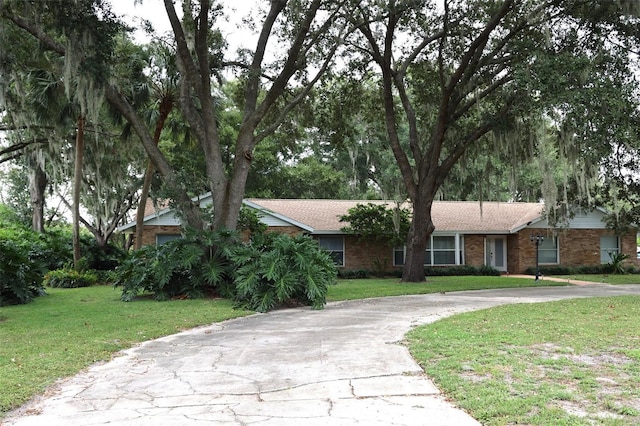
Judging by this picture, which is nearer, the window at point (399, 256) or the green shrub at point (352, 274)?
the green shrub at point (352, 274)

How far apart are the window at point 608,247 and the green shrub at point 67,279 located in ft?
71.4

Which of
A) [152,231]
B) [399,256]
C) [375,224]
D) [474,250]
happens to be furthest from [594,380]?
[474,250]

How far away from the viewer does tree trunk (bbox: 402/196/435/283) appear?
18750 mm

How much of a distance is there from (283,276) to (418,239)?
8.41 metres

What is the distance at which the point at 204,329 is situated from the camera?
9.11 metres

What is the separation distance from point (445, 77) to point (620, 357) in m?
14.2

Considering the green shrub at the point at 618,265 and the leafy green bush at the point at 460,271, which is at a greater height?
the green shrub at the point at 618,265

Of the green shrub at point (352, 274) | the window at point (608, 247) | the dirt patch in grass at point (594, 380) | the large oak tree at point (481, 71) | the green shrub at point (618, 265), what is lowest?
the dirt patch in grass at point (594, 380)

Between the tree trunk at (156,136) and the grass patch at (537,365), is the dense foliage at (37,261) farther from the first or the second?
the grass patch at (537,365)

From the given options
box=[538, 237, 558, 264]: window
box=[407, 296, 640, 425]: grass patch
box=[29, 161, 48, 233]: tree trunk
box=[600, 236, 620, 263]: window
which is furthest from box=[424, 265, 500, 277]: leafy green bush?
box=[29, 161, 48, 233]: tree trunk

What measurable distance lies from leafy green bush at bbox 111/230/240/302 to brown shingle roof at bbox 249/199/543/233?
962 cm

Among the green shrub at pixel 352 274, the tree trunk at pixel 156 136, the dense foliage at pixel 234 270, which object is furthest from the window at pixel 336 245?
the dense foliage at pixel 234 270

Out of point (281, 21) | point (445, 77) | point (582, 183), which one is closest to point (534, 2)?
point (445, 77)

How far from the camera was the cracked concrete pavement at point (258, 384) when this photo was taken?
14.1 feet
